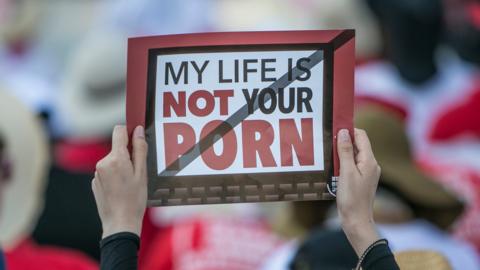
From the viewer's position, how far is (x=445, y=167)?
4.12 meters

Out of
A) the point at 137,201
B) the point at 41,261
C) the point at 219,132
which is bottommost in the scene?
the point at 41,261

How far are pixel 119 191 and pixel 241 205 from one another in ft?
7.76

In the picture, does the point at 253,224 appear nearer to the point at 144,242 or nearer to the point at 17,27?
the point at 144,242

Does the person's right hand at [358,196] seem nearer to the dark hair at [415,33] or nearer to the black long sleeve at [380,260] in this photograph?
the black long sleeve at [380,260]

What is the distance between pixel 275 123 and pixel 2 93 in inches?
74.3

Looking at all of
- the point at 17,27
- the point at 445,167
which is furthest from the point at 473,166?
the point at 17,27

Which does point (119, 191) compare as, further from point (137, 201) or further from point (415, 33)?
point (415, 33)

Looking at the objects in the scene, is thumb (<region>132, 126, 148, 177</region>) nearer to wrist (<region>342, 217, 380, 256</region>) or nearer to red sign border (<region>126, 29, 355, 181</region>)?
red sign border (<region>126, 29, 355, 181</region>)

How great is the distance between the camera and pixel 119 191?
75.0 inches

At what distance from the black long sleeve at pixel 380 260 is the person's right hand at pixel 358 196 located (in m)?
0.02

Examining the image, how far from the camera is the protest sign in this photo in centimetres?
200

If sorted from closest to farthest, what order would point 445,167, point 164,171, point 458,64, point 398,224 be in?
1. point 164,171
2. point 398,224
3. point 445,167
4. point 458,64

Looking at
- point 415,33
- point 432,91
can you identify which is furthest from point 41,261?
point 415,33

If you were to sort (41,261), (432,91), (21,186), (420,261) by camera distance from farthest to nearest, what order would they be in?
(432,91) < (21,186) < (41,261) < (420,261)
